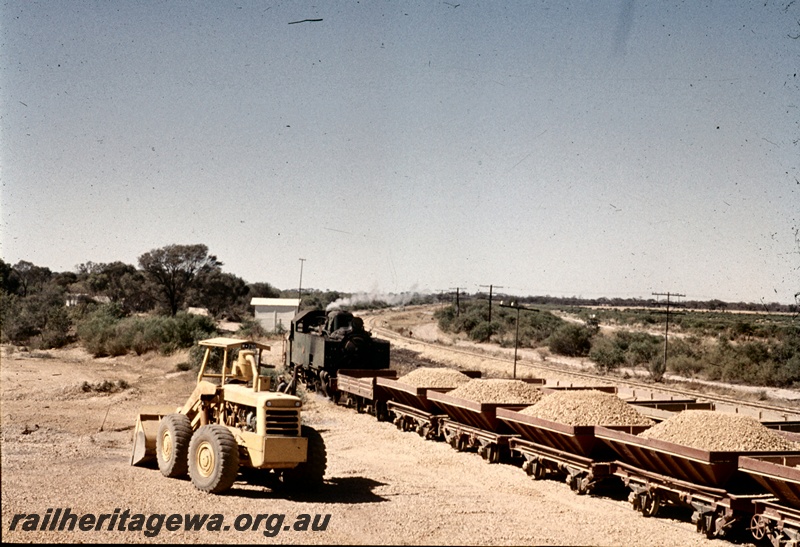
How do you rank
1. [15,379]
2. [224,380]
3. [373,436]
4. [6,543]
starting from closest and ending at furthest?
[6,543]
[224,380]
[373,436]
[15,379]

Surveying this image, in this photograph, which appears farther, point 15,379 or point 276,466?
point 15,379

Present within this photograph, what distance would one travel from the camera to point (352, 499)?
10469mm

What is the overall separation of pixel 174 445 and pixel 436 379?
26.3 feet

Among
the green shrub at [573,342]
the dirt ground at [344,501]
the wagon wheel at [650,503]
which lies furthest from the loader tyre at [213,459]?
the green shrub at [573,342]

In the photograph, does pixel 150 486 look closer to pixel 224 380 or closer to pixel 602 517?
pixel 224 380

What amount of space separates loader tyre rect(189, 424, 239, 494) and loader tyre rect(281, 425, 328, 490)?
3.05 feet

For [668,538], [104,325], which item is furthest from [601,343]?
[668,538]

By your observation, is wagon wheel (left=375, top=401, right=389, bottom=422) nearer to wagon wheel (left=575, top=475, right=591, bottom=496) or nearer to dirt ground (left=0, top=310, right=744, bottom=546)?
dirt ground (left=0, top=310, right=744, bottom=546)

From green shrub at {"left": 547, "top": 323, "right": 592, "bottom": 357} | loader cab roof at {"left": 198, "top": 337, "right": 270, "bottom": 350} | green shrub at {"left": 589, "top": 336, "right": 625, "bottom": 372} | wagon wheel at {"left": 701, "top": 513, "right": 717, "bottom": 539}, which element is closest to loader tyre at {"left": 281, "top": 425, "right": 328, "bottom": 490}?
loader cab roof at {"left": 198, "top": 337, "right": 270, "bottom": 350}

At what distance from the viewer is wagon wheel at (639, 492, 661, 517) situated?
1044cm

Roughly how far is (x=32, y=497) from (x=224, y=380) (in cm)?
323

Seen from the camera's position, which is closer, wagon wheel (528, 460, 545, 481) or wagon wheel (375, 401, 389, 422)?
wagon wheel (528, 460, 545, 481)

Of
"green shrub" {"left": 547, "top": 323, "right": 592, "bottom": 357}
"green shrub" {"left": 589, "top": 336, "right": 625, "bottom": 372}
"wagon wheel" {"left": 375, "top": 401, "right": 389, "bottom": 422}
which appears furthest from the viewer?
"green shrub" {"left": 547, "top": 323, "right": 592, "bottom": 357}

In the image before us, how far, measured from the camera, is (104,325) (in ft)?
132
